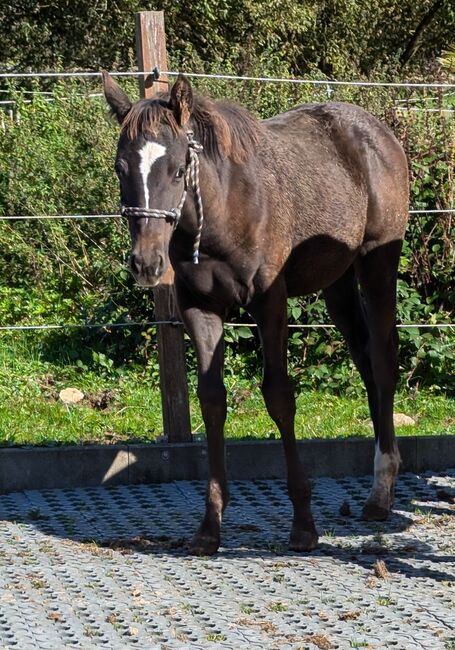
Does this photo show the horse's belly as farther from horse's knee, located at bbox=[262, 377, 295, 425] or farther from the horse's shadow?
the horse's shadow

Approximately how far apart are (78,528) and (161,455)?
1095 mm

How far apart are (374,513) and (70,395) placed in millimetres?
3136

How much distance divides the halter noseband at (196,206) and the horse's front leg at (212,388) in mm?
335

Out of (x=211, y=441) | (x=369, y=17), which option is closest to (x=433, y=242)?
(x=211, y=441)

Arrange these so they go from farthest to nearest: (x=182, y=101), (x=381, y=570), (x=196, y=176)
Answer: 1. (x=196, y=176)
2. (x=182, y=101)
3. (x=381, y=570)

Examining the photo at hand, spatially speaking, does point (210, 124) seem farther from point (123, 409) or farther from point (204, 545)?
point (123, 409)

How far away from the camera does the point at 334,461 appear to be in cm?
714

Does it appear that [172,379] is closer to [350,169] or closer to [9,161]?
[350,169]

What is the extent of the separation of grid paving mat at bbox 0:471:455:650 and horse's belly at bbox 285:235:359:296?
1.21m

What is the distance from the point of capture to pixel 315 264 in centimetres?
619

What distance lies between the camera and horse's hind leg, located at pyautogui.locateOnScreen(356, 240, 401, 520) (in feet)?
21.7

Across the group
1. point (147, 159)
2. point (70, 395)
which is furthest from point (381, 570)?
point (70, 395)

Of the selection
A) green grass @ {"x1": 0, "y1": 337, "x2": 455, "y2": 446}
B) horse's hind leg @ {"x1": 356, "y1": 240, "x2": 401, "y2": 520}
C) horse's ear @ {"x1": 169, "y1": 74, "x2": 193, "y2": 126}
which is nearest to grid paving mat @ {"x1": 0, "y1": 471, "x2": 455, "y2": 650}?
horse's hind leg @ {"x1": 356, "y1": 240, "x2": 401, "y2": 520}

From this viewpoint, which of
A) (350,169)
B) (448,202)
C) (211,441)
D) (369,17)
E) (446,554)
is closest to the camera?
(446,554)
